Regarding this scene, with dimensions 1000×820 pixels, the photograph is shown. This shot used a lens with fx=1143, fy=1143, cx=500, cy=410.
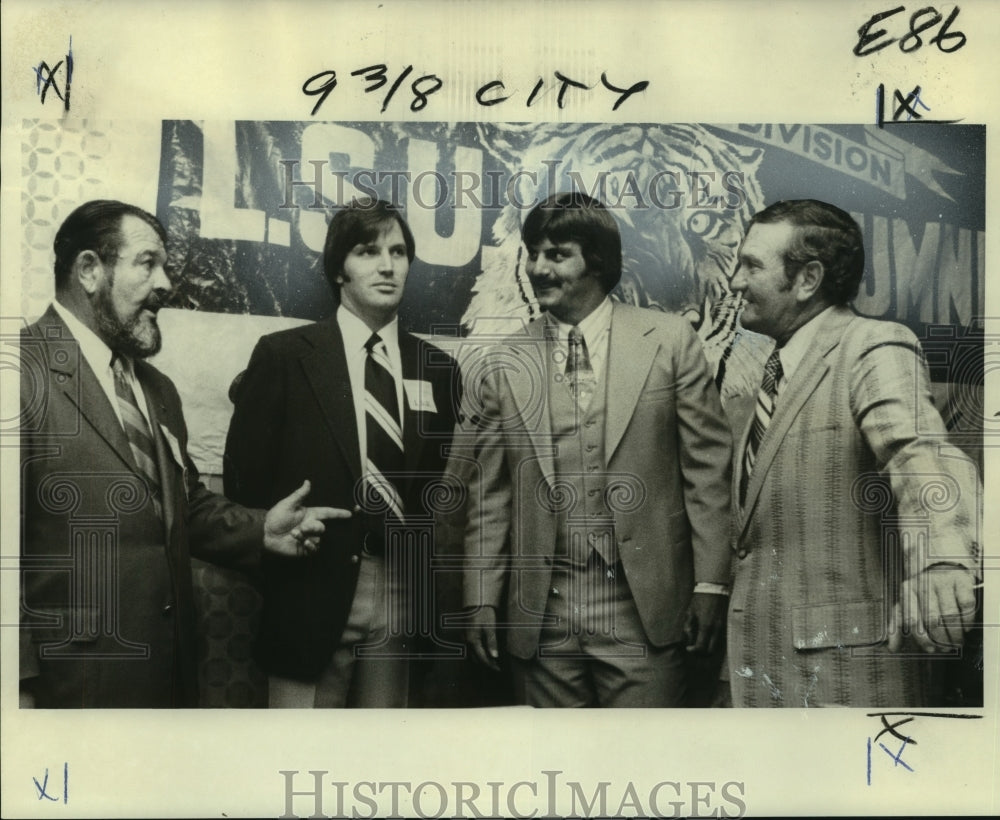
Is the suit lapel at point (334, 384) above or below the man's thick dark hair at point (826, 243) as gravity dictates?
below

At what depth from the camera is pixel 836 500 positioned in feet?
13.3

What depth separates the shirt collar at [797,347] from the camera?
4.10 metres

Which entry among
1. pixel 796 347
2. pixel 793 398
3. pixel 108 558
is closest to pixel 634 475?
pixel 793 398

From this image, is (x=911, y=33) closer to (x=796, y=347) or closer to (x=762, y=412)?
(x=796, y=347)

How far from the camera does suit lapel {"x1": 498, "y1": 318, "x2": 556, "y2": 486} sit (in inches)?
161

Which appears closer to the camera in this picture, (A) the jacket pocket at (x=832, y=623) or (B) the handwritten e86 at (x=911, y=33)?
(A) the jacket pocket at (x=832, y=623)

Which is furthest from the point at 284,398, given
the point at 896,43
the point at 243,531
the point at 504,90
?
the point at 896,43

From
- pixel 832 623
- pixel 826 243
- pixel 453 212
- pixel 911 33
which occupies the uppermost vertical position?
pixel 911 33

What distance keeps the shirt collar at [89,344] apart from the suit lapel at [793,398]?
2.27 m

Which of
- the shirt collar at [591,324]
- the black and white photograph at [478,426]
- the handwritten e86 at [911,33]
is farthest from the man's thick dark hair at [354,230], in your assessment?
the handwritten e86 at [911,33]

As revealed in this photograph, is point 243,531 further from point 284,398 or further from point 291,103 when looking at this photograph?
point 291,103

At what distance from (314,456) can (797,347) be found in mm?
1776

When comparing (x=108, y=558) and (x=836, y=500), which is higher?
(x=836, y=500)

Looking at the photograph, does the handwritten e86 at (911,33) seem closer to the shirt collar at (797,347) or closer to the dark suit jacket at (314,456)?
the shirt collar at (797,347)
